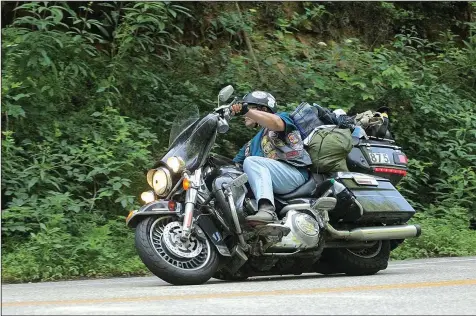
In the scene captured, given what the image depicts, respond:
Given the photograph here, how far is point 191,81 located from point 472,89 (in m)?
6.01

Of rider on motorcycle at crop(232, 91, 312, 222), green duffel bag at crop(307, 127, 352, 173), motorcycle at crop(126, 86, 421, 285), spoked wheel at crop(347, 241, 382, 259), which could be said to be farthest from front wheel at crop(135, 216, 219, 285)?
spoked wheel at crop(347, 241, 382, 259)

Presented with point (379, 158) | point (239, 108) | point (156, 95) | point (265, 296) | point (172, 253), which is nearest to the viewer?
point (265, 296)

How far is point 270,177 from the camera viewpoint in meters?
8.91

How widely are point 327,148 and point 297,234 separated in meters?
0.97

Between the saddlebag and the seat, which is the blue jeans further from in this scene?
the saddlebag

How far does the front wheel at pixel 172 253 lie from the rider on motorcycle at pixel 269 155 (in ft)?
1.93

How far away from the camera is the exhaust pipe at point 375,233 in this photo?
366 inches

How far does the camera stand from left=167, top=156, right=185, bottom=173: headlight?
847 cm

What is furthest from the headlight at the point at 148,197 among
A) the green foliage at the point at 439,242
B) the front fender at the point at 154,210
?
the green foliage at the point at 439,242

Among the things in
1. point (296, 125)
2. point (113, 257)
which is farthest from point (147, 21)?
point (296, 125)

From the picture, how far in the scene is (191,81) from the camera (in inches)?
626

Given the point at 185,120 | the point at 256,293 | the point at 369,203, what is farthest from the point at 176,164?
the point at 369,203

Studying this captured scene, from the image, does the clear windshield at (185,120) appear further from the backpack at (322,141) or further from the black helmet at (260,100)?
the backpack at (322,141)

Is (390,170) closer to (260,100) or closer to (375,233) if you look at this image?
(375,233)
